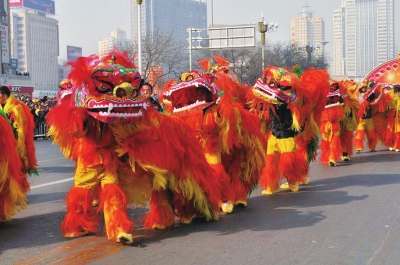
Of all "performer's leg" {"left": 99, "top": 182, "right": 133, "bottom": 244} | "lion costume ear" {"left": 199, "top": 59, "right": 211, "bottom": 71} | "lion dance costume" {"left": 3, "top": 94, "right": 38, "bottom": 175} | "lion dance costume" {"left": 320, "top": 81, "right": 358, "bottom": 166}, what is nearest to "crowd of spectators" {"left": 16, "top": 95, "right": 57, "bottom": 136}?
"lion dance costume" {"left": 320, "top": 81, "right": 358, "bottom": 166}

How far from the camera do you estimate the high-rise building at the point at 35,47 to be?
124688mm

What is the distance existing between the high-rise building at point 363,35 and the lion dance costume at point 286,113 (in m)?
139

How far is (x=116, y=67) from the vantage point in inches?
211

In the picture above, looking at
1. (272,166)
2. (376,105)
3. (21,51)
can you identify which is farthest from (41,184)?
(21,51)

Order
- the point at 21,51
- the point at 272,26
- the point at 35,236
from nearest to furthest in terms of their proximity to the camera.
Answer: the point at 35,236 → the point at 272,26 → the point at 21,51

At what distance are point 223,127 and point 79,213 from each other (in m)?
2.03

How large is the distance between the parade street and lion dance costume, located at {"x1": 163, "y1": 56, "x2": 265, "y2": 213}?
1.21ft

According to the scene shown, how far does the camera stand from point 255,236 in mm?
5754

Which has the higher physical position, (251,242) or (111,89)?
(111,89)

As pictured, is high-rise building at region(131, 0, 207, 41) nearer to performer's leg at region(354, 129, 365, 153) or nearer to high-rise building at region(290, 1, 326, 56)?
high-rise building at region(290, 1, 326, 56)

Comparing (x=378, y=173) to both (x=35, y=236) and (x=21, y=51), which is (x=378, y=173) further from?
(x=21, y=51)

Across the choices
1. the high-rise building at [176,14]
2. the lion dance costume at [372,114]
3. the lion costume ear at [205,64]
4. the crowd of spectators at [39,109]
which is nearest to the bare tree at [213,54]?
the crowd of spectators at [39,109]

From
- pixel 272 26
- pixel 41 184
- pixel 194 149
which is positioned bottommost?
pixel 41 184

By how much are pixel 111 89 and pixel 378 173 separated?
6.79m
